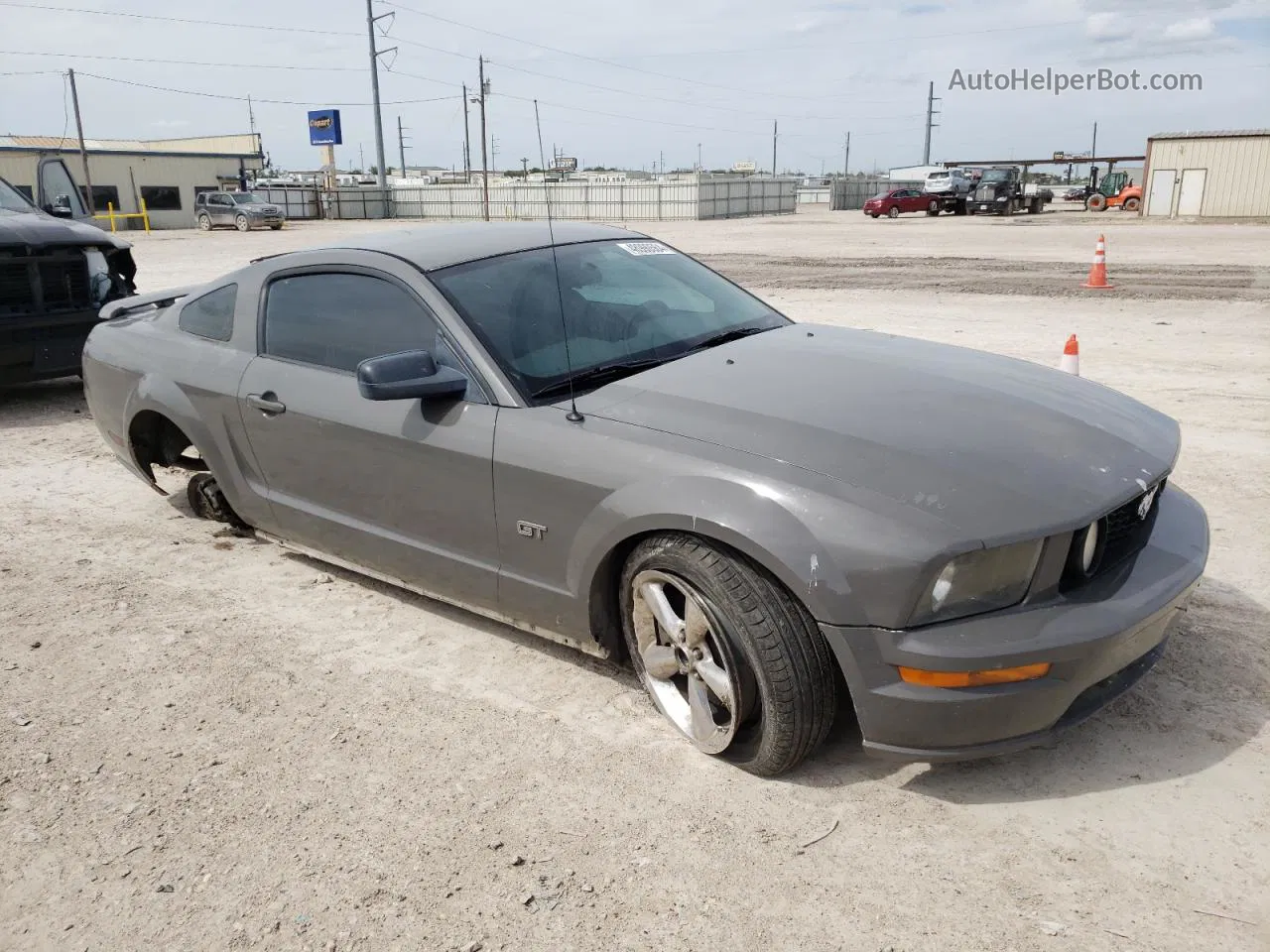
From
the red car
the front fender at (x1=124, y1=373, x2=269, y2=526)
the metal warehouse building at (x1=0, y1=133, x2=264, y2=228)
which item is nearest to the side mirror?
the front fender at (x1=124, y1=373, x2=269, y2=526)

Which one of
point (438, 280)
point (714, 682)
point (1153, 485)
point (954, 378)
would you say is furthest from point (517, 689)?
point (1153, 485)

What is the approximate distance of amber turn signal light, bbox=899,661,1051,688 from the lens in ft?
7.98

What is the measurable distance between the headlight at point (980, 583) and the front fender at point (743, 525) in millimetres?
198

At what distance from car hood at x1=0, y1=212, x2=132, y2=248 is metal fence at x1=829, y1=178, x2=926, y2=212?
183 feet

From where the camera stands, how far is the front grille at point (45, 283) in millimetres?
7504

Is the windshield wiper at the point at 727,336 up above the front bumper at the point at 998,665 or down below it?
above

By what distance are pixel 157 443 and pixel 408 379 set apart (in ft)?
7.88

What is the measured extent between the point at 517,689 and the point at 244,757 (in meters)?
0.88

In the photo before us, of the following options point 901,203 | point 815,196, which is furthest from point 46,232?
point 815,196

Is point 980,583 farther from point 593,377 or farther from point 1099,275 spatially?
point 1099,275

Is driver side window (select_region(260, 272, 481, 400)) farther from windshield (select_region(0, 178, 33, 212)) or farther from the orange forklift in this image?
the orange forklift

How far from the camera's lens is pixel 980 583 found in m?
2.48

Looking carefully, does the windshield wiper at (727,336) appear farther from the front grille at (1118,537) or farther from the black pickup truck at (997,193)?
the black pickup truck at (997,193)

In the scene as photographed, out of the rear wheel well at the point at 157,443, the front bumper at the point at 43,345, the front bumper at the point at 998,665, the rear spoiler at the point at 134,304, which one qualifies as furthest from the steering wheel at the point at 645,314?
the front bumper at the point at 43,345
